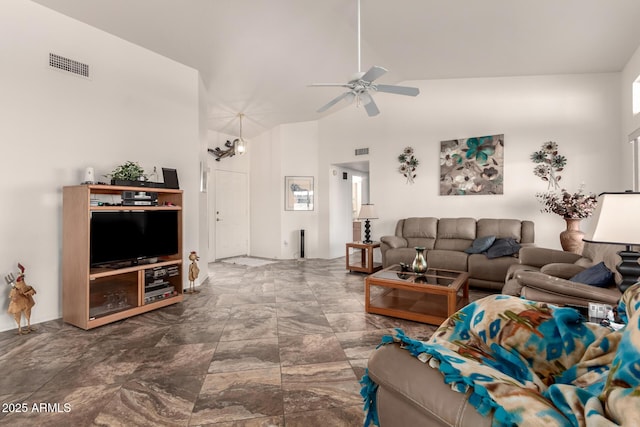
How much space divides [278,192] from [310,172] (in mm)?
835

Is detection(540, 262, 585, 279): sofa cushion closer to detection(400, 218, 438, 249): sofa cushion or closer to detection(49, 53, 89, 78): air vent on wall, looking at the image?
detection(400, 218, 438, 249): sofa cushion

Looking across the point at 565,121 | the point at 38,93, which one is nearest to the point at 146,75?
the point at 38,93

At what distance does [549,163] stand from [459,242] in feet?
5.97

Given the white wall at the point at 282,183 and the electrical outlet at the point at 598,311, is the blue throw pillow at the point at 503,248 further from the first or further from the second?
the white wall at the point at 282,183

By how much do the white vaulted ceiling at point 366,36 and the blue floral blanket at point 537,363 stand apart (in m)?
3.32

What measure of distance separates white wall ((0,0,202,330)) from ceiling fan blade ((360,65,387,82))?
8.91 ft

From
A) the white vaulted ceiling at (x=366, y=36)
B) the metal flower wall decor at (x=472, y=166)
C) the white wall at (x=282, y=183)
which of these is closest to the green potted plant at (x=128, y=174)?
the white vaulted ceiling at (x=366, y=36)

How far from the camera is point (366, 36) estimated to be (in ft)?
13.4

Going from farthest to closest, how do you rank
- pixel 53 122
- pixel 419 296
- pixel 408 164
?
pixel 408 164 → pixel 419 296 → pixel 53 122

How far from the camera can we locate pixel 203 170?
4.98 m

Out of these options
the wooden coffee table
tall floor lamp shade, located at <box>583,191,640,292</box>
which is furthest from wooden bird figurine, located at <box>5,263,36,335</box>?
tall floor lamp shade, located at <box>583,191,640,292</box>

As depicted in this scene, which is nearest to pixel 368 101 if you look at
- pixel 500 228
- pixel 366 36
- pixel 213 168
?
pixel 366 36

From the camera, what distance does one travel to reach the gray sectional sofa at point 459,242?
4.28 m

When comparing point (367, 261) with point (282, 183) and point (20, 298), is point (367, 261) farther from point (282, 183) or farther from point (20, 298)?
point (20, 298)
